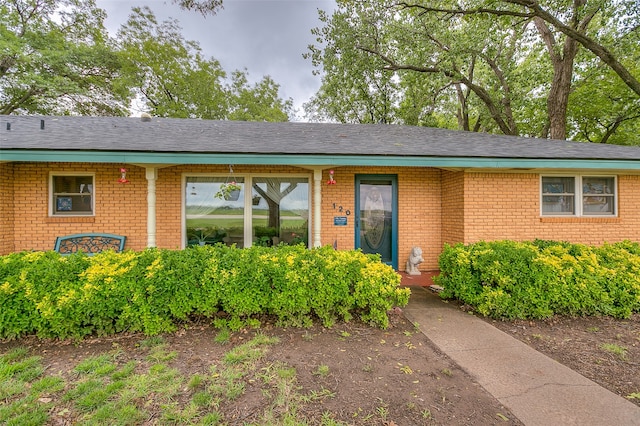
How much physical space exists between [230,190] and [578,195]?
8.07m

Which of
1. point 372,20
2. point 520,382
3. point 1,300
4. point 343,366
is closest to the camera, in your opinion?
point 520,382

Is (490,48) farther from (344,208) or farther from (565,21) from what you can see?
(344,208)

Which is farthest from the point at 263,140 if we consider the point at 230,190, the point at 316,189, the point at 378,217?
the point at 378,217

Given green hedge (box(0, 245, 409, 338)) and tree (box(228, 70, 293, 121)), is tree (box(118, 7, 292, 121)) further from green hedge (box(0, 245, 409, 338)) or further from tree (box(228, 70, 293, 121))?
green hedge (box(0, 245, 409, 338))

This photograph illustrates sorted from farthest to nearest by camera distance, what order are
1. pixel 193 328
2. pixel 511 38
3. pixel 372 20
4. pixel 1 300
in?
1. pixel 511 38
2. pixel 372 20
3. pixel 193 328
4. pixel 1 300

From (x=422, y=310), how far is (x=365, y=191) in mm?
3285

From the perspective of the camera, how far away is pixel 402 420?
2186 millimetres

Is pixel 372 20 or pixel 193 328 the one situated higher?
pixel 372 20

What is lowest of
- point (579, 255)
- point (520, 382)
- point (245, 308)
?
point (520, 382)

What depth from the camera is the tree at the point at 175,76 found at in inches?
726

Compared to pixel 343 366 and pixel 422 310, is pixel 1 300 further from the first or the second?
pixel 422 310

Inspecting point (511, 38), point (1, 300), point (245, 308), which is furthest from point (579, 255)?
point (511, 38)

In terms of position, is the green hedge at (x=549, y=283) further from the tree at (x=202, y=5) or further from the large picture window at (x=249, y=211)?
the tree at (x=202, y=5)

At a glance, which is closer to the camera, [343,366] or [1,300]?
[343,366]
